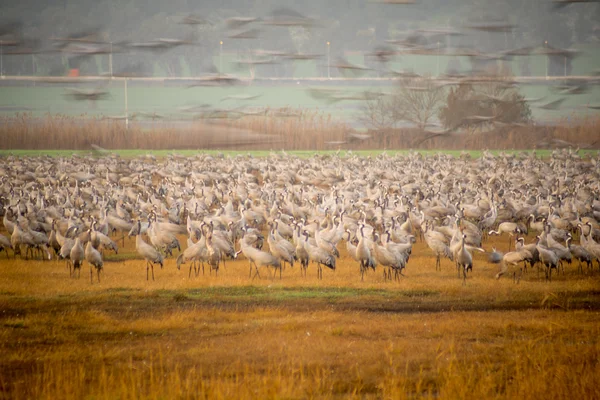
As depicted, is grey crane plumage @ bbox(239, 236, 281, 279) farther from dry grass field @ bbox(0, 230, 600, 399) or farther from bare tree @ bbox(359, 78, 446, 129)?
bare tree @ bbox(359, 78, 446, 129)

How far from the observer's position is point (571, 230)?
1791cm

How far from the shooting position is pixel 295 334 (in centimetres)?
1009

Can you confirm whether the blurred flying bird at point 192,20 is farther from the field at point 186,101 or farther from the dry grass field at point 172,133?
the dry grass field at point 172,133

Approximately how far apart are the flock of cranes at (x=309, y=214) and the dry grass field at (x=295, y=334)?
1.62 feet

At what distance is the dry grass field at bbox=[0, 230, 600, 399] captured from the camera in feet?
26.2

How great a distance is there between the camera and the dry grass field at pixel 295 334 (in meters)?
8.00

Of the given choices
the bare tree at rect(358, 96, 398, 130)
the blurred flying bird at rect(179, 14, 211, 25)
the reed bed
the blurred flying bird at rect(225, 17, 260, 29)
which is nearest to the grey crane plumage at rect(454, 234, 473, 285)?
the bare tree at rect(358, 96, 398, 130)

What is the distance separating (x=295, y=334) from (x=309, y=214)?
9317mm

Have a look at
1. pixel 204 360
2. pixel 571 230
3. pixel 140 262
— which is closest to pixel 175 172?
pixel 140 262

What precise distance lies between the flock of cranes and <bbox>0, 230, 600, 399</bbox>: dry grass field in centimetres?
49

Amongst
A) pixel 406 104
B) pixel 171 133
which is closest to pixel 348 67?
pixel 406 104

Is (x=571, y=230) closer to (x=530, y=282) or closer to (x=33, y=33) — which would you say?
(x=530, y=282)

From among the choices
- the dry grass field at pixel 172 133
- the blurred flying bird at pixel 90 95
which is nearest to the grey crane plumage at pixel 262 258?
the blurred flying bird at pixel 90 95

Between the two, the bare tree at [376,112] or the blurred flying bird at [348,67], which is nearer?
the blurred flying bird at [348,67]
